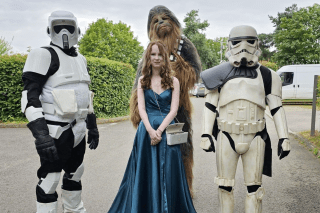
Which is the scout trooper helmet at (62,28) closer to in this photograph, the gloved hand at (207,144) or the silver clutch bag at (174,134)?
the silver clutch bag at (174,134)

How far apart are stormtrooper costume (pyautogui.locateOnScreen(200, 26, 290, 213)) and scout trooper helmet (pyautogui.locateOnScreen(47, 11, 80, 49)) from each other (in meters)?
1.38

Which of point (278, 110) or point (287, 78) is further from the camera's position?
point (287, 78)

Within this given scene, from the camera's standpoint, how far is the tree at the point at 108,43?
33.2 metres

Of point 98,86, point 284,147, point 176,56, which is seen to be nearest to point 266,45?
→ point 98,86

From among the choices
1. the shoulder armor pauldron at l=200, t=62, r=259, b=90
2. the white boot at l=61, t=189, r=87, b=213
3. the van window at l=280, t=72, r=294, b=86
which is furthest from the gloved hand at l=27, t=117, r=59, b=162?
the van window at l=280, t=72, r=294, b=86

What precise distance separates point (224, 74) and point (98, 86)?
8477mm

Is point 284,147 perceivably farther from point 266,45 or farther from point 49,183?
point 266,45

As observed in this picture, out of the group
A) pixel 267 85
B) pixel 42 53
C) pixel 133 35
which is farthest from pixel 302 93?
pixel 133 35

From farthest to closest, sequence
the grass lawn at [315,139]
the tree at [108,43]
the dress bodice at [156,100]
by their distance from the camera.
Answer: the tree at [108,43] < the grass lawn at [315,139] < the dress bodice at [156,100]

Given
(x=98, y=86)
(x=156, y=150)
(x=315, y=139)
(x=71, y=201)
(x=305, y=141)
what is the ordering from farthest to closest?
1. (x=98, y=86)
2. (x=305, y=141)
3. (x=315, y=139)
4. (x=71, y=201)
5. (x=156, y=150)

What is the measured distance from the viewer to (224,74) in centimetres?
284

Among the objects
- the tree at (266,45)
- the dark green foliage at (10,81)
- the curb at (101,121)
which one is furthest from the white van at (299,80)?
A: the tree at (266,45)

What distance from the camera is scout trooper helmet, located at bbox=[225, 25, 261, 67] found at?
2.73 meters

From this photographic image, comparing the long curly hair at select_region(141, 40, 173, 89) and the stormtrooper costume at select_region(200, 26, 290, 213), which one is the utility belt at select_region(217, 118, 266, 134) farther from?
the long curly hair at select_region(141, 40, 173, 89)
